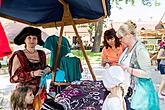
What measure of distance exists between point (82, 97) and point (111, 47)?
1.55 meters

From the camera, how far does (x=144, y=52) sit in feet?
10.9

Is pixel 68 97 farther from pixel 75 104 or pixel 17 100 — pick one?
pixel 17 100

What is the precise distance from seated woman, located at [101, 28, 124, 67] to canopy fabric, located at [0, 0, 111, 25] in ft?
1.35

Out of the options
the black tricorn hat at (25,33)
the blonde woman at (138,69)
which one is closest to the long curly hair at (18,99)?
the black tricorn hat at (25,33)

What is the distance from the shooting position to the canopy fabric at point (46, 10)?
13.3 ft

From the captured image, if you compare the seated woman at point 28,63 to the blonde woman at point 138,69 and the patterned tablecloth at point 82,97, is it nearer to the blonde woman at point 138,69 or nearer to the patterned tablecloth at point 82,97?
the patterned tablecloth at point 82,97

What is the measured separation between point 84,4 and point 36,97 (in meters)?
1.21

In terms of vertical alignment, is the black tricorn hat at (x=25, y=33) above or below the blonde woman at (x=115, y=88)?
above

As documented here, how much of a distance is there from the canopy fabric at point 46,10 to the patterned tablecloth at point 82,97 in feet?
3.09

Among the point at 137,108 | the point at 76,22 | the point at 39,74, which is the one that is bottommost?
the point at 137,108

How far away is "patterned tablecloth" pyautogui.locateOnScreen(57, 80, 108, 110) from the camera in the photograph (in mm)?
3519

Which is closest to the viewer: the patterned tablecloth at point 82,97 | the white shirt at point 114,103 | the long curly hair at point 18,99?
the white shirt at point 114,103

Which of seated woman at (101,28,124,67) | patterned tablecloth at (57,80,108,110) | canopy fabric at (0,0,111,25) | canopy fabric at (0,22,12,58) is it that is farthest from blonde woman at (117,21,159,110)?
seated woman at (101,28,124,67)

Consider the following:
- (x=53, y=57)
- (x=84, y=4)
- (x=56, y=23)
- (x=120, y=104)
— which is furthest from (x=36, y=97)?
Answer: (x=56, y=23)
